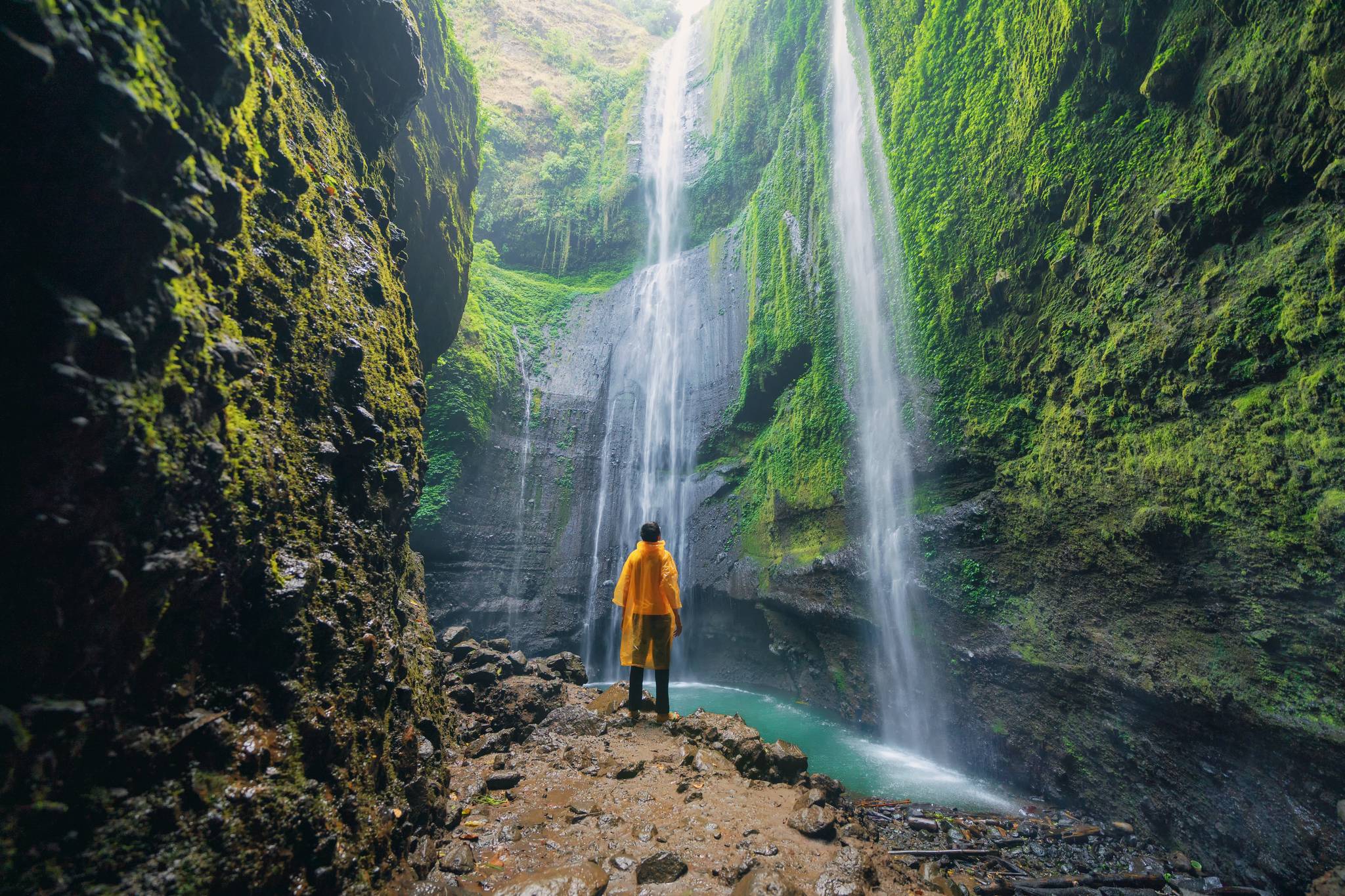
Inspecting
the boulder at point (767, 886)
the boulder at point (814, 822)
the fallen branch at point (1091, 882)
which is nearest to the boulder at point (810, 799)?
the boulder at point (814, 822)

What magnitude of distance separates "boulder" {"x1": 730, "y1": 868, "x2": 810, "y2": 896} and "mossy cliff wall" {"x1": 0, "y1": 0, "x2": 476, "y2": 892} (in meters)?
1.54

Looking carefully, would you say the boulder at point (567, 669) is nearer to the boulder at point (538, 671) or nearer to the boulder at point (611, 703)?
the boulder at point (538, 671)

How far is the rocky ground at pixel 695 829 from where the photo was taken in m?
2.54

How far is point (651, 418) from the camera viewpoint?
1493 cm

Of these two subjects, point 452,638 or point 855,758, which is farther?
point 452,638

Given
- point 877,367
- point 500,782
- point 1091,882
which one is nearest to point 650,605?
point 500,782

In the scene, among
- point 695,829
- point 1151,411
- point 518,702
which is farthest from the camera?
point 518,702

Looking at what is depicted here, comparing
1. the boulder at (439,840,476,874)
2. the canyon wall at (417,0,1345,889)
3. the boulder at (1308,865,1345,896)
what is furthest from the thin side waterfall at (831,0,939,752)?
the boulder at (439,840,476,874)

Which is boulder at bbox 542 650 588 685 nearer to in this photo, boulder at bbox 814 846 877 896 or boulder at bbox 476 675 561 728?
boulder at bbox 476 675 561 728

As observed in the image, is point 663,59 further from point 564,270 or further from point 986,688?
point 986,688

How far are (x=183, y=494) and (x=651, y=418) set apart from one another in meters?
13.3

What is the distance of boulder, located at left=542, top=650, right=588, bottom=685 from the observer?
7.95 metres

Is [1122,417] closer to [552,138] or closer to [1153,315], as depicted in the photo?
[1153,315]

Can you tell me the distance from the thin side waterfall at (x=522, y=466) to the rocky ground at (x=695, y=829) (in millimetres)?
7208
